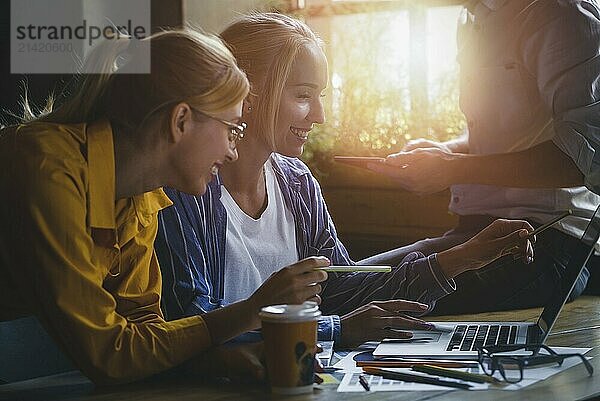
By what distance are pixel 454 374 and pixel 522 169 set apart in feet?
2.90

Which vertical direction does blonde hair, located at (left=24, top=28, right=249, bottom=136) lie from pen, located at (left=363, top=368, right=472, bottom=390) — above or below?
above

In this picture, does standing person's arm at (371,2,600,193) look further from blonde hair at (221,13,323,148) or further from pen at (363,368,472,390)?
A: pen at (363,368,472,390)

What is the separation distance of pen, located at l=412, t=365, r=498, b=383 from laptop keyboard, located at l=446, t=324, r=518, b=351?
0.14m

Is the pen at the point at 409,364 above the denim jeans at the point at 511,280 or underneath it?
above

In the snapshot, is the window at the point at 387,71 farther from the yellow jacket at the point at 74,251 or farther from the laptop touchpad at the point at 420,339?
the yellow jacket at the point at 74,251

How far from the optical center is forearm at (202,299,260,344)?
120cm

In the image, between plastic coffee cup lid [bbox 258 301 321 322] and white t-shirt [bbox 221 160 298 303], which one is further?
white t-shirt [bbox 221 160 298 303]

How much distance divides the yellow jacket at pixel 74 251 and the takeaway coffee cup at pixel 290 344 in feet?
0.41

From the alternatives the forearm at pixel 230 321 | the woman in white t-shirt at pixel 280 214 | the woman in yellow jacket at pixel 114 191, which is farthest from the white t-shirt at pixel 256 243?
the forearm at pixel 230 321

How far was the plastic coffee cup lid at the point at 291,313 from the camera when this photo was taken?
1.08 meters

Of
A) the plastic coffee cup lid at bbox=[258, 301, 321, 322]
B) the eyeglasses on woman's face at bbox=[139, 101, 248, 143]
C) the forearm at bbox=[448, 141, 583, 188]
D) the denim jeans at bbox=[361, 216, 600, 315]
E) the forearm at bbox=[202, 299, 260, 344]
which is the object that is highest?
the eyeglasses on woman's face at bbox=[139, 101, 248, 143]

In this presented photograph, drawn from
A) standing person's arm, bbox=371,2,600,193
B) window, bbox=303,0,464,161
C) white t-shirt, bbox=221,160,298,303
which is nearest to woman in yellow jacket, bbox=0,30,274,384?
white t-shirt, bbox=221,160,298,303

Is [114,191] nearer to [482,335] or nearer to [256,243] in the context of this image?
[256,243]

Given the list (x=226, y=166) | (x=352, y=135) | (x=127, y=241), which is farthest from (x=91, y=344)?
(x=352, y=135)
